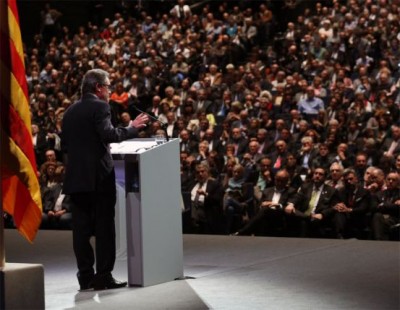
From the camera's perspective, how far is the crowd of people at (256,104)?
1139 centimetres

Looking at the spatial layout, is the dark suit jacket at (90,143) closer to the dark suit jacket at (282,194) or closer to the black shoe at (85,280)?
the black shoe at (85,280)

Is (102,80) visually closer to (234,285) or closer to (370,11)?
(234,285)

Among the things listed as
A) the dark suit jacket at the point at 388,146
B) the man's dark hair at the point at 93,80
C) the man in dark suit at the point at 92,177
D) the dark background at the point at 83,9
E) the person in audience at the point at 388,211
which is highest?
the dark background at the point at 83,9

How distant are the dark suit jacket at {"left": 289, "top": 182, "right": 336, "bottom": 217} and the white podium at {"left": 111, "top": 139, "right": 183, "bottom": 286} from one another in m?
3.72

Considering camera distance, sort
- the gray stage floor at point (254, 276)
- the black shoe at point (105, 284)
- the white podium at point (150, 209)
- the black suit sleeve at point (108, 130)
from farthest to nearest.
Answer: the white podium at point (150, 209)
the black shoe at point (105, 284)
the black suit sleeve at point (108, 130)
the gray stage floor at point (254, 276)

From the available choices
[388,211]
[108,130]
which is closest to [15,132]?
[108,130]

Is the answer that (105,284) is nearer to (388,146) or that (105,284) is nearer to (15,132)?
(15,132)

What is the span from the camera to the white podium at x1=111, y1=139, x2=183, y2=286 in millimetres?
7297

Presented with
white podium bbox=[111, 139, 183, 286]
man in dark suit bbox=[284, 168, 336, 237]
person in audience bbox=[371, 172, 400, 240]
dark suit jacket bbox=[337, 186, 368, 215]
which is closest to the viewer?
white podium bbox=[111, 139, 183, 286]

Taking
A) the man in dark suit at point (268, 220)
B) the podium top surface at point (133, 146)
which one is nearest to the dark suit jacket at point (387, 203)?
the man in dark suit at point (268, 220)

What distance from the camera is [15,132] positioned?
506 cm

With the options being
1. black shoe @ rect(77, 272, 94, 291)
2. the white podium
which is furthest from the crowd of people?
black shoe @ rect(77, 272, 94, 291)

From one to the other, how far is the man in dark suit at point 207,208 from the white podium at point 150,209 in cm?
431

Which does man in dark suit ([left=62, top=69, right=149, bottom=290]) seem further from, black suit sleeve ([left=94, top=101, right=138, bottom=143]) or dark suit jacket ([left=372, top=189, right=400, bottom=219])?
dark suit jacket ([left=372, top=189, right=400, bottom=219])
